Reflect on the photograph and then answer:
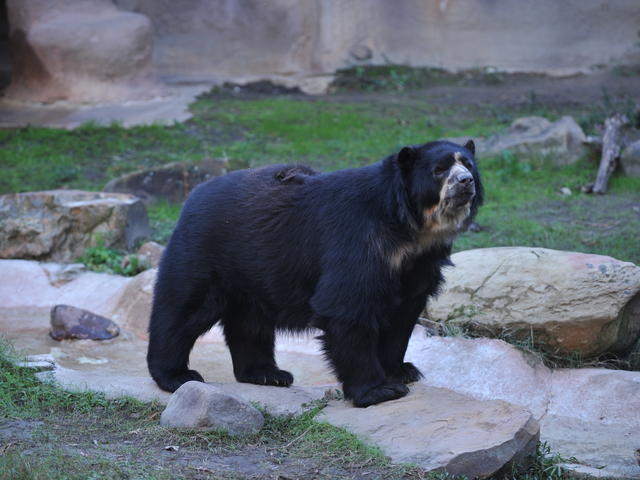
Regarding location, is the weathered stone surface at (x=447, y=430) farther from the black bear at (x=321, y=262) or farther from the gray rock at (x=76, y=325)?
the gray rock at (x=76, y=325)

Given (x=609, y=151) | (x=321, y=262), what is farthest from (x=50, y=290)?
(x=609, y=151)

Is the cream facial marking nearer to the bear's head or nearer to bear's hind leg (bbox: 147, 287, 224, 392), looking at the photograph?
the bear's head

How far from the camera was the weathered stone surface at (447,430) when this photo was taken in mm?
3855

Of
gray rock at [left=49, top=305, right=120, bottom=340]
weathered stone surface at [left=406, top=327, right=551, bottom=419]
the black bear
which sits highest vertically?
the black bear

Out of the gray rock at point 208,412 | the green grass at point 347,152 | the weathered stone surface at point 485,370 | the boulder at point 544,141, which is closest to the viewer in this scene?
the gray rock at point 208,412

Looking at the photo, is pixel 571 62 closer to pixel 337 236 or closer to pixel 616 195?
pixel 616 195

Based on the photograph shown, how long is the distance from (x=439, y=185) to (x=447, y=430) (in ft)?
3.97

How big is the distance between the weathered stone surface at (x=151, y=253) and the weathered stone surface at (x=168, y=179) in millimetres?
2171

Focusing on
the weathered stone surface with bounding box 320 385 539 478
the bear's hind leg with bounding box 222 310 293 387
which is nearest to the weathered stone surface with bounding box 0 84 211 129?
the bear's hind leg with bounding box 222 310 293 387

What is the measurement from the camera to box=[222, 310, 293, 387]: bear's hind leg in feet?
17.4

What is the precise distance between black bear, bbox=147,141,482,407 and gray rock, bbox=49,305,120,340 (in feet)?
6.30

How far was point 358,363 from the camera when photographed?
15.0 feet

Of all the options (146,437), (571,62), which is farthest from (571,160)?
(146,437)

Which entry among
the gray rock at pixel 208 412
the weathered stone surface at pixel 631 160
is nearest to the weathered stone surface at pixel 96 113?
the weathered stone surface at pixel 631 160
